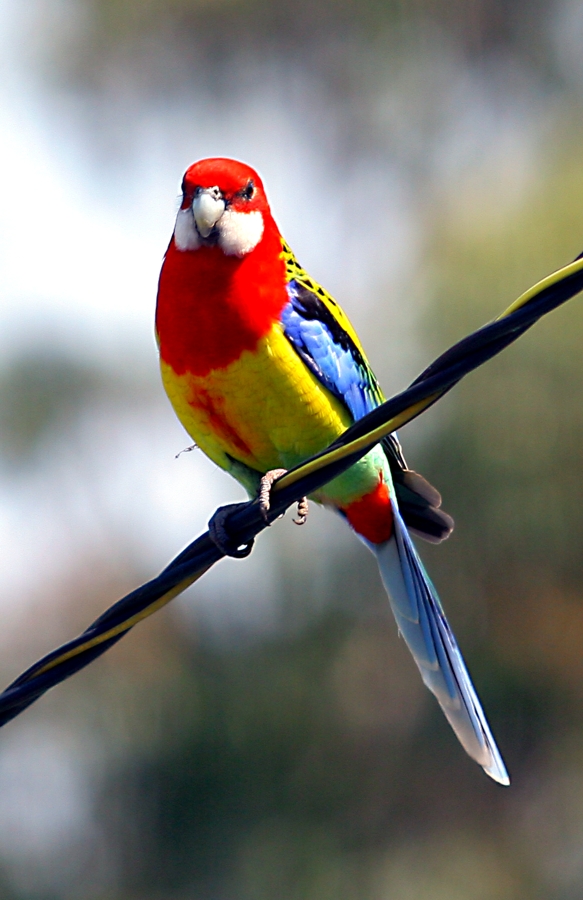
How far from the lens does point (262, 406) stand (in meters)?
3.92

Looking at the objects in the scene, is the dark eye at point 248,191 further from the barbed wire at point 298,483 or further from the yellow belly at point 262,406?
the barbed wire at point 298,483

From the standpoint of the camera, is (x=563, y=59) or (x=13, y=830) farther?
(x=563, y=59)

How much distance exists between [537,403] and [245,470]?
7.88 m

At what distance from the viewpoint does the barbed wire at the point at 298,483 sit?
2438 millimetres

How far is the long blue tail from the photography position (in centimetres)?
424

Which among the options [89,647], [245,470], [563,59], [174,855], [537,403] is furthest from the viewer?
[563,59]

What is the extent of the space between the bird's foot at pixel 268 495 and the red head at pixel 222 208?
818mm

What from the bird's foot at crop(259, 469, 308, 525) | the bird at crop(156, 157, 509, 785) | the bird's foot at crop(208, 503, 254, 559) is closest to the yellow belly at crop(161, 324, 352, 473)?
the bird at crop(156, 157, 509, 785)

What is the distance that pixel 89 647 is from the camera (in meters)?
2.98

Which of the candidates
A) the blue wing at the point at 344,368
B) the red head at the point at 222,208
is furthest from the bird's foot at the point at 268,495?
the red head at the point at 222,208

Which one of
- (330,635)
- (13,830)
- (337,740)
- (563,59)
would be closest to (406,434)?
(330,635)

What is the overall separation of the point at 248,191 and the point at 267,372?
0.82 m

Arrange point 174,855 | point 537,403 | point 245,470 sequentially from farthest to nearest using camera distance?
point 174,855
point 537,403
point 245,470

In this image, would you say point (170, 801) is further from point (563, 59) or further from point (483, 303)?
point (563, 59)
